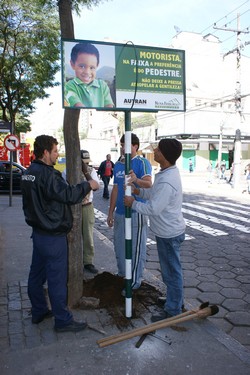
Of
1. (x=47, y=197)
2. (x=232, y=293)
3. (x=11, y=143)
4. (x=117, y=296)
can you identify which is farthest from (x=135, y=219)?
(x=11, y=143)

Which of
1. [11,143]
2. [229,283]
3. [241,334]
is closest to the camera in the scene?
[241,334]

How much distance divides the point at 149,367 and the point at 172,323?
1.84 feet

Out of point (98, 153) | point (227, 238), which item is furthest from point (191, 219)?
point (98, 153)

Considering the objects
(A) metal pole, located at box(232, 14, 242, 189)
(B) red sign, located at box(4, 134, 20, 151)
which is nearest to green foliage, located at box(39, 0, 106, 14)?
(B) red sign, located at box(4, 134, 20, 151)

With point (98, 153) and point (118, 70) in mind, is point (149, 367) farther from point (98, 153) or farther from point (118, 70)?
point (98, 153)

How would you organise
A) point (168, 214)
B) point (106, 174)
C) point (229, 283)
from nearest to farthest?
point (168, 214)
point (229, 283)
point (106, 174)

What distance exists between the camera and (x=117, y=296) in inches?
156

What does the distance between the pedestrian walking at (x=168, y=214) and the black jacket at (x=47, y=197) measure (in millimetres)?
585

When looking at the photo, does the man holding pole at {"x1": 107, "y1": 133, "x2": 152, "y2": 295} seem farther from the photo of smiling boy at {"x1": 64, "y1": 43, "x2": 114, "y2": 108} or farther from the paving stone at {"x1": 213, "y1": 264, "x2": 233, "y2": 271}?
the paving stone at {"x1": 213, "y1": 264, "x2": 233, "y2": 271}

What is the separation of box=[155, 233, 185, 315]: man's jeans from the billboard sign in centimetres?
132

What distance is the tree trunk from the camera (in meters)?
3.63

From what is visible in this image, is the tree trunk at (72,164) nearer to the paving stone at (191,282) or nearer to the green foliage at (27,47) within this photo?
the paving stone at (191,282)

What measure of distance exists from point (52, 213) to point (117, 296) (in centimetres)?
147

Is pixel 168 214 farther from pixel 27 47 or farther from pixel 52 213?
pixel 27 47
